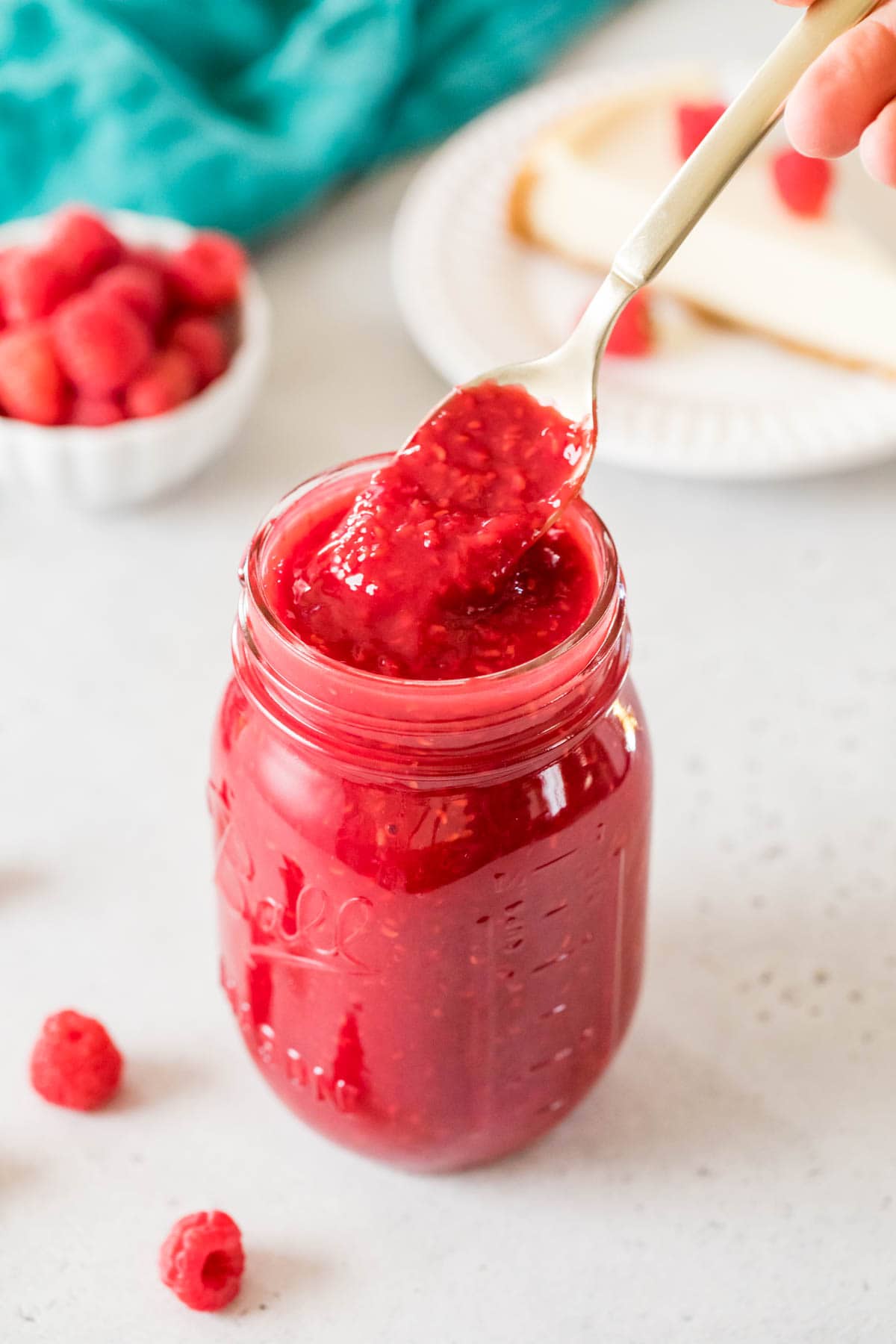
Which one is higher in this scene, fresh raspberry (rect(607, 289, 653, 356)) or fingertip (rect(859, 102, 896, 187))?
fingertip (rect(859, 102, 896, 187))

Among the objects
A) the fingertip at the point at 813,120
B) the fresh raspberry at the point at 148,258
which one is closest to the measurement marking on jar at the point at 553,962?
the fingertip at the point at 813,120

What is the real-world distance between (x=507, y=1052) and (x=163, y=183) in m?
1.21

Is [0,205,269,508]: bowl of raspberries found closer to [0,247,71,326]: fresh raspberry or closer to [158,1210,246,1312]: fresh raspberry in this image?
[0,247,71,326]: fresh raspberry

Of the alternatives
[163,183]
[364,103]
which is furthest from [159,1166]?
[364,103]

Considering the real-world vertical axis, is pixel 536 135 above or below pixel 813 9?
below

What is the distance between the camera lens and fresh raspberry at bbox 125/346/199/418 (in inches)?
57.0

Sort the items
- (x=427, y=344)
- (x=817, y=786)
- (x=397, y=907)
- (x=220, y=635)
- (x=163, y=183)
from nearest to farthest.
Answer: (x=397, y=907), (x=817, y=786), (x=220, y=635), (x=427, y=344), (x=163, y=183)

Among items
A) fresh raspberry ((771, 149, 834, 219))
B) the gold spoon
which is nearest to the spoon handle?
the gold spoon

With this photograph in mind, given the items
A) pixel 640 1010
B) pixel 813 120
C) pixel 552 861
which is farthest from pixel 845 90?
pixel 640 1010

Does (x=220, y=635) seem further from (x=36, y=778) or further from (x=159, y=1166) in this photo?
(x=159, y=1166)

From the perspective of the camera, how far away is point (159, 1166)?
1.01 meters

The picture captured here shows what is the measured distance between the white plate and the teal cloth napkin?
0.10 meters

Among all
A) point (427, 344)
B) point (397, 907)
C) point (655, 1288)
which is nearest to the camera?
point (397, 907)

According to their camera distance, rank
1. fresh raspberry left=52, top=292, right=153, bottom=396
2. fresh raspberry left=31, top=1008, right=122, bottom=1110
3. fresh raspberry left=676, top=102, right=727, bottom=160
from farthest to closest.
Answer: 1. fresh raspberry left=676, top=102, right=727, bottom=160
2. fresh raspberry left=52, top=292, right=153, bottom=396
3. fresh raspberry left=31, top=1008, right=122, bottom=1110
